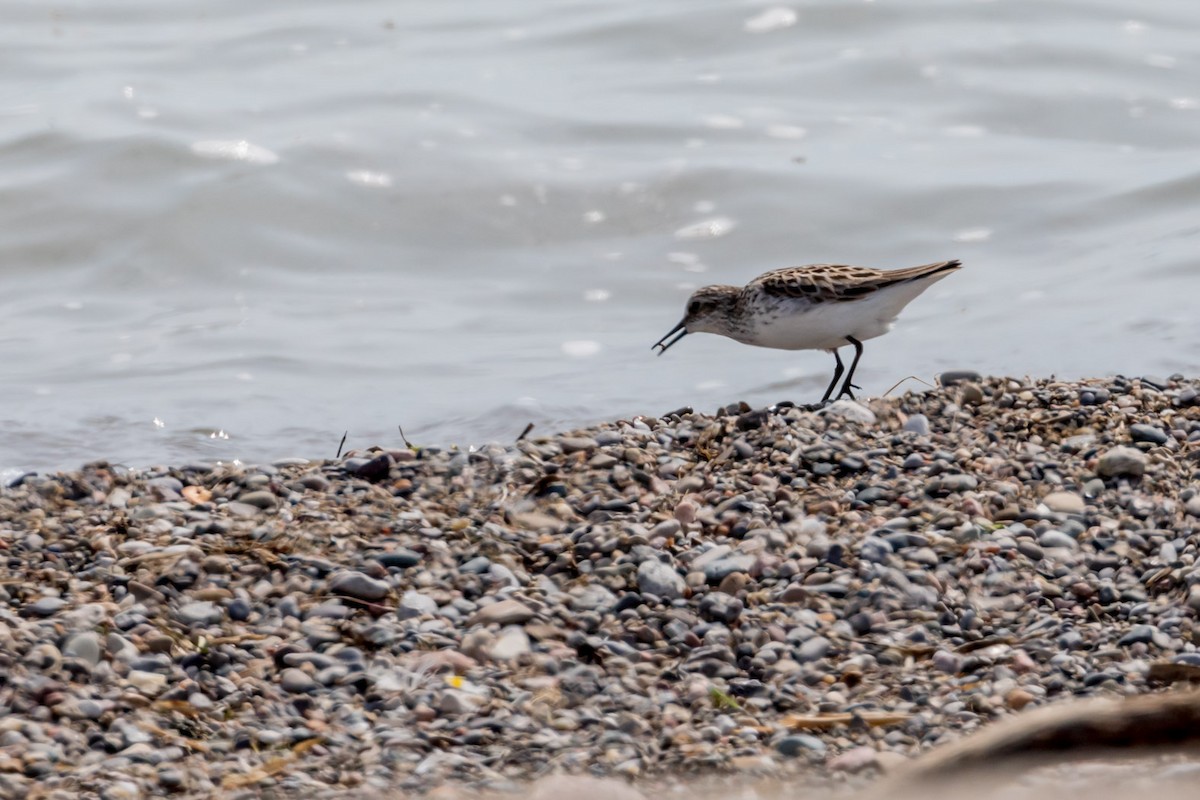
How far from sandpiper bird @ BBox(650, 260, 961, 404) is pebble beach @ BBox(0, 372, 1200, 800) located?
988 mm

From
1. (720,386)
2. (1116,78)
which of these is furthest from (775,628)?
(1116,78)

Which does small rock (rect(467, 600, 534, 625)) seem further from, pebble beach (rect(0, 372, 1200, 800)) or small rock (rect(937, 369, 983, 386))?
small rock (rect(937, 369, 983, 386))

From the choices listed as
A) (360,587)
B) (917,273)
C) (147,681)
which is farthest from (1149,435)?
(147,681)

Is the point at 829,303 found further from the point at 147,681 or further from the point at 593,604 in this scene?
the point at 147,681

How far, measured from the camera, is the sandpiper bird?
697 centimetres

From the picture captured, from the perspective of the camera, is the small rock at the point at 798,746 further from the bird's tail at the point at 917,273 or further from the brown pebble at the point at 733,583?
the bird's tail at the point at 917,273

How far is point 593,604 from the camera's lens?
464cm

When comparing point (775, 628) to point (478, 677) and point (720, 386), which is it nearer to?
point (478, 677)

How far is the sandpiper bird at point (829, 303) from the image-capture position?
22.9 ft

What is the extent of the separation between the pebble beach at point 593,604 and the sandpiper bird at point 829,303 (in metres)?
0.99

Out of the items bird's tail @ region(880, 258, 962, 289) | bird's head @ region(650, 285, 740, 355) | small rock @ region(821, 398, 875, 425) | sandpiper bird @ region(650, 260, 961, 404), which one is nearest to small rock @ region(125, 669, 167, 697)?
small rock @ region(821, 398, 875, 425)

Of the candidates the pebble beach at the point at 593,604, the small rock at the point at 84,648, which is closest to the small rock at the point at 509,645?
the pebble beach at the point at 593,604

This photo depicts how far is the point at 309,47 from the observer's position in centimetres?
1575

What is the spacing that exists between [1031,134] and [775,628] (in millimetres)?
10584
